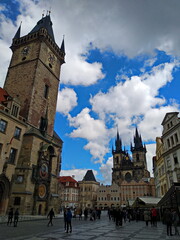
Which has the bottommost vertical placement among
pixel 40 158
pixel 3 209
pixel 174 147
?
pixel 3 209

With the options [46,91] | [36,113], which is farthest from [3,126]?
[46,91]

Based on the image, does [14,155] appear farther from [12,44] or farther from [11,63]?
[12,44]

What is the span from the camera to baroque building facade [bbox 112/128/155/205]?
249ft

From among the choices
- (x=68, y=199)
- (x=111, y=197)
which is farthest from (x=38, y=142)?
(x=111, y=197)

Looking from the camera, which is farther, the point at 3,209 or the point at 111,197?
the point at 111,197

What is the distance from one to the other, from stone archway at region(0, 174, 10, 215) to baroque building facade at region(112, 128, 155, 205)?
64098mm

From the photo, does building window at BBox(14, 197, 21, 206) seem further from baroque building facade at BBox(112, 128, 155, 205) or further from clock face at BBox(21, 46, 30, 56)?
baroque building facade at BBox(112, 128, 155, 205)

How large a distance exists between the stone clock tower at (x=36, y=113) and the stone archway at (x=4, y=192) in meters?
0.61

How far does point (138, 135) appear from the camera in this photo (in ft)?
366

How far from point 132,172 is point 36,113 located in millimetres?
79026

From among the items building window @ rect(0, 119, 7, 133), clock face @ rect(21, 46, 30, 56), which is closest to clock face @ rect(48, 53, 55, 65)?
clock face @ rect(21, 46, 30, 56)

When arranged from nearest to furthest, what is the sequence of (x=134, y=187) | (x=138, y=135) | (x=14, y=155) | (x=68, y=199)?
(x=14, y=155)
(x=68, y=199)
(x=134, y=187)
(x=138, y=135)

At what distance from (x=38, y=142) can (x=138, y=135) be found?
9432 centimetres

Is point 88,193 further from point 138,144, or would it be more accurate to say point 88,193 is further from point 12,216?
point 12,216
